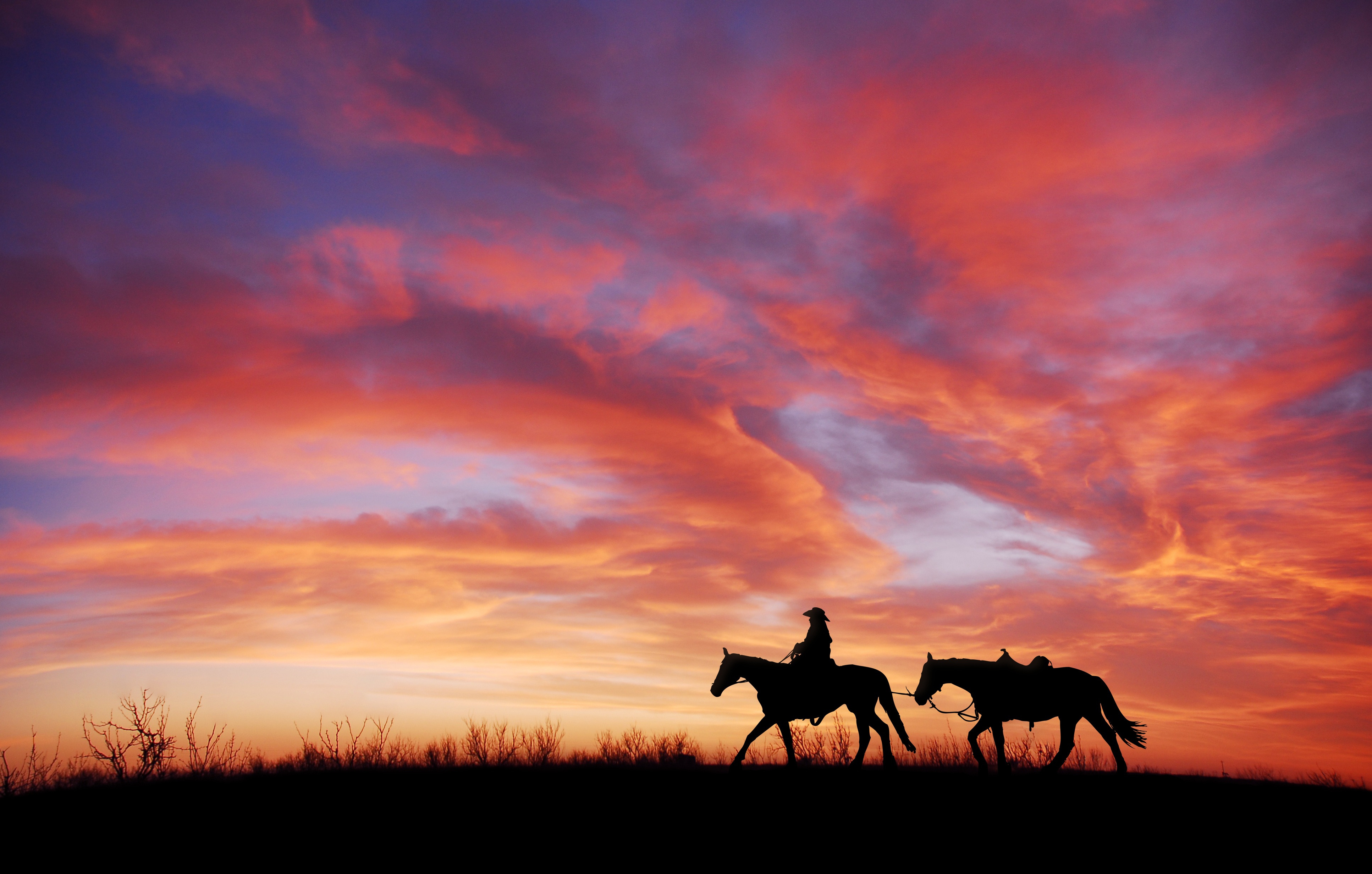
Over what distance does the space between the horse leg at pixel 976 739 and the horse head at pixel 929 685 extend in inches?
40.0

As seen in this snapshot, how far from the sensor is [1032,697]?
610 inches

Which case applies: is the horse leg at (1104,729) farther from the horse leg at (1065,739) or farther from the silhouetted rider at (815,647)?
the silhouetted rider at (815,647)

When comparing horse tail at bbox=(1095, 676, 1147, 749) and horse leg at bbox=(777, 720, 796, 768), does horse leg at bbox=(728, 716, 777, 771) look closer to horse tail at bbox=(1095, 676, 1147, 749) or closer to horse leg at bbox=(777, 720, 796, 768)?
horse leg at bbox=(777, 720, 796, 768)

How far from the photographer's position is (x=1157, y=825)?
11102mm

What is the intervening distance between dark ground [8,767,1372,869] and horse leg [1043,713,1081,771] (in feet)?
1.82

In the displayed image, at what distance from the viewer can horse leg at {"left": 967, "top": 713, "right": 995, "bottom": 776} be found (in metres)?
14.5

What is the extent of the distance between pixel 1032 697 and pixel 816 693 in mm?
4326

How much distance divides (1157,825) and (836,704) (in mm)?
6186

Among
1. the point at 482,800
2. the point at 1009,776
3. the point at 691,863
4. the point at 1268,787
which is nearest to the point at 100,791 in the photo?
the point at 482,800

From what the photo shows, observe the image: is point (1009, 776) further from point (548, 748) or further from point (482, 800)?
point (548, 748)

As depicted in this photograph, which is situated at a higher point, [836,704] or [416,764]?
[836,704]

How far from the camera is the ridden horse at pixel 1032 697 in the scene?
1542 cm

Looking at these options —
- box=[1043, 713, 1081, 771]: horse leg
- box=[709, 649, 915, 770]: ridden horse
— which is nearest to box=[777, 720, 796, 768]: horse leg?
box=[709, 649, 915, 770]: ridden horse

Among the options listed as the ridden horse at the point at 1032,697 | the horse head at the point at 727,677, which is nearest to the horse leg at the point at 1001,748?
the ridden horse at the point at 1032,697
